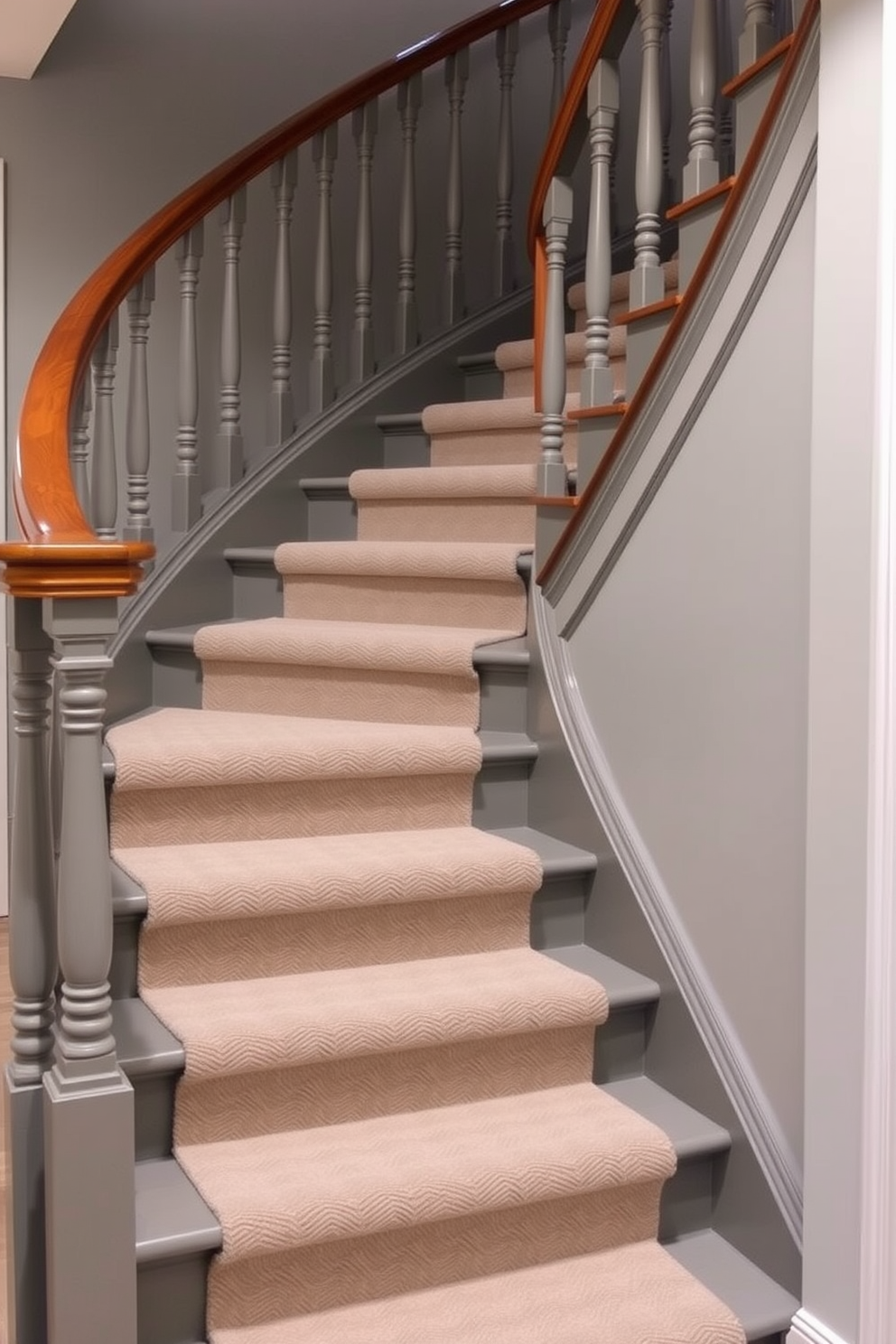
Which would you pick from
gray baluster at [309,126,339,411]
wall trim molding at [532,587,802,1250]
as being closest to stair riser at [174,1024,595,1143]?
wall trim molding at [532,587,802,1250]

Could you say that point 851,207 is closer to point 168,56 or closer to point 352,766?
point 352,766

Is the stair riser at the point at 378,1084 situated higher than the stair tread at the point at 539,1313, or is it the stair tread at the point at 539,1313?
the stair riser at the point at 378,1084

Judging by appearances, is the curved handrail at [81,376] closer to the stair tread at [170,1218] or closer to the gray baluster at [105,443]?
the gray baluster at [105,443]

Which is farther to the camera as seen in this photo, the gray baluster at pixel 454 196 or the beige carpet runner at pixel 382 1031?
the gray baluster at pixel 454 196

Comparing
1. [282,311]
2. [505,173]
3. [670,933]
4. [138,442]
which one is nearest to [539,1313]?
[670,933]

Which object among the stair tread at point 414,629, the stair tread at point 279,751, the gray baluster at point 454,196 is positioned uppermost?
the gray baluster at point 454,196

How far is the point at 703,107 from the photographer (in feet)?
7.52

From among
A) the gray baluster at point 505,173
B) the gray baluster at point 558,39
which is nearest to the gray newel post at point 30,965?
Answer: the gray baluster at point 505,173

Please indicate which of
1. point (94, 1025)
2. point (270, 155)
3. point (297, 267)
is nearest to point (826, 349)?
point (94, 1025)

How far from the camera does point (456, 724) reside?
285cm

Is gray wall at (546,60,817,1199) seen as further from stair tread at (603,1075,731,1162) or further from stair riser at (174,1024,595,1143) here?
stair riser at (174,1024,595,1143)

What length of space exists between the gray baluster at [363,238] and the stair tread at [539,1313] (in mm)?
2636

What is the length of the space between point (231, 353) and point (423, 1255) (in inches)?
92.5

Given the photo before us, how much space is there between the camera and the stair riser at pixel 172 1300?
1874mm
